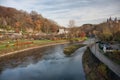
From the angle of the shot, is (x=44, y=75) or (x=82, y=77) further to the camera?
(x=44, y=75)

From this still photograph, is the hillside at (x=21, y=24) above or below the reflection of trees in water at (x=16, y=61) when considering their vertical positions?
above

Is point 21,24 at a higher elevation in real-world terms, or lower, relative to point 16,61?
higher

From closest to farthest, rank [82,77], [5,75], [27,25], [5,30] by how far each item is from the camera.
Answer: [82,77] → [5,75] → [5,30] → [27,25]

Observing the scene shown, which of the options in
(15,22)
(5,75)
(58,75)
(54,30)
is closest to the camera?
(58,75)

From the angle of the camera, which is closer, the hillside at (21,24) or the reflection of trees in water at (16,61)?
the reflection of trees in water at (16,61)

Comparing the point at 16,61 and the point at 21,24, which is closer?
the point at 16,61

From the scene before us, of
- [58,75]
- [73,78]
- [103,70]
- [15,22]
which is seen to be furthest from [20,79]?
[15,22]

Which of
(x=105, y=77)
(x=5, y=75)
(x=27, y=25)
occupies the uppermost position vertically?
(x=27, y=25)

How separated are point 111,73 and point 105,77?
0.54 meters

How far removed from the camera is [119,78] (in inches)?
472

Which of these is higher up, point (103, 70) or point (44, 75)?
point (103, 70)

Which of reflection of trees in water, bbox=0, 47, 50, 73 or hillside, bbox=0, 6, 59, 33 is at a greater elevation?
hillside, bbox=0, 6, 59, 33

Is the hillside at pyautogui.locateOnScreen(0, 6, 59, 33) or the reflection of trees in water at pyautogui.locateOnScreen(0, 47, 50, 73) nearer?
the reflection of trees in water at pyautogui.locateOnScreen(0, 47, 50, 73)

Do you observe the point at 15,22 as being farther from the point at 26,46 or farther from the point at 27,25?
the point at 26,46
